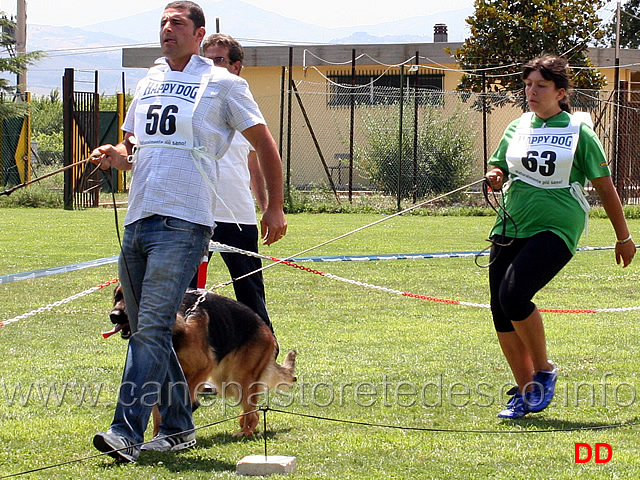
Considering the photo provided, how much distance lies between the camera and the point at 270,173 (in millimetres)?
4125

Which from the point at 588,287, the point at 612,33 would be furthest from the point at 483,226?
the point at 612,33

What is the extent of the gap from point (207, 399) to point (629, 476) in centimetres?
250

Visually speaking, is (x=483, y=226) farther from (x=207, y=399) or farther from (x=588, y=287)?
(x=207, y=399)

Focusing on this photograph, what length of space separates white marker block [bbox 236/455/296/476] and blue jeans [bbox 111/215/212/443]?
0.49m

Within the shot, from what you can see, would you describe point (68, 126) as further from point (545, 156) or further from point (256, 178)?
point (545, 156)

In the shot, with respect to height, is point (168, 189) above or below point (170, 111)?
below

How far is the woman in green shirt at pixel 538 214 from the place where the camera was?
16.3 feet

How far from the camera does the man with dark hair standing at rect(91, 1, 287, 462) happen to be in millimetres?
3975

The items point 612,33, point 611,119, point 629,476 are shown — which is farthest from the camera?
point 612,33

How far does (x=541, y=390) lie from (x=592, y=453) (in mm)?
909

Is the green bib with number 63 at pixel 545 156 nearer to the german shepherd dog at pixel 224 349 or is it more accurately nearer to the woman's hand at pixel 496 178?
the woman's hand at pixel 496 178

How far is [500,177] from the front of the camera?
520 centimetres

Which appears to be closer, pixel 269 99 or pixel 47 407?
pixel 47 407

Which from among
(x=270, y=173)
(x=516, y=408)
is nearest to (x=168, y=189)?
(x=270, y=173)
